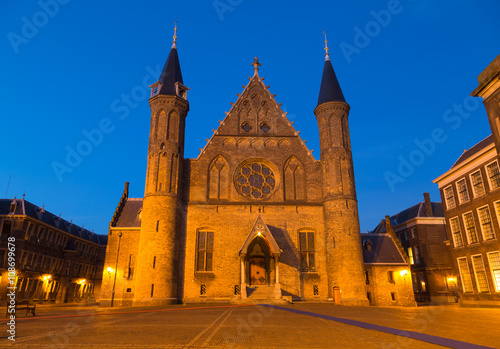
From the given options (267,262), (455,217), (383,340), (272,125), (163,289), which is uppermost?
(272,125)

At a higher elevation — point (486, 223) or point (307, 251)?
point (486, 223)

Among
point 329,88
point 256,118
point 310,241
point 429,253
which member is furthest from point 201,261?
point 429,253

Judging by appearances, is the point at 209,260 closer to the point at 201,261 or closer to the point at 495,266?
the point at 201,261

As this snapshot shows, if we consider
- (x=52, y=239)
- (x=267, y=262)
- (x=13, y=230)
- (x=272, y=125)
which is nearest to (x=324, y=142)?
(x=272, y=125)

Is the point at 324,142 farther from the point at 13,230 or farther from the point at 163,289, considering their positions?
the point at 13,230

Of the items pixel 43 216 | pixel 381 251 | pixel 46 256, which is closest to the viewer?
pixel 381 251

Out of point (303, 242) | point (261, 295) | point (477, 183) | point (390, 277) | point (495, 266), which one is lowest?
point (261, 295)

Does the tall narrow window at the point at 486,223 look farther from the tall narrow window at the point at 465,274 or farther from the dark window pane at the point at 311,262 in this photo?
the dark window pane at the point at 311,262

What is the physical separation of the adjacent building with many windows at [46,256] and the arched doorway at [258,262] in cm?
2175

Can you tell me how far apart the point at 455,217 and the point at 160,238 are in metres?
25.0

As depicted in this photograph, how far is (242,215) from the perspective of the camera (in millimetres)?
31625

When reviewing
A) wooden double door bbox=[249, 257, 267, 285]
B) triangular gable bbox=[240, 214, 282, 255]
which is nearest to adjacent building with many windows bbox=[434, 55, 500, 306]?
triangular gable bbox=[240, 214, 282, 255]

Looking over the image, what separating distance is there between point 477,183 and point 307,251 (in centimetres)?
1459

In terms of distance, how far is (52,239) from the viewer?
1962 inches
